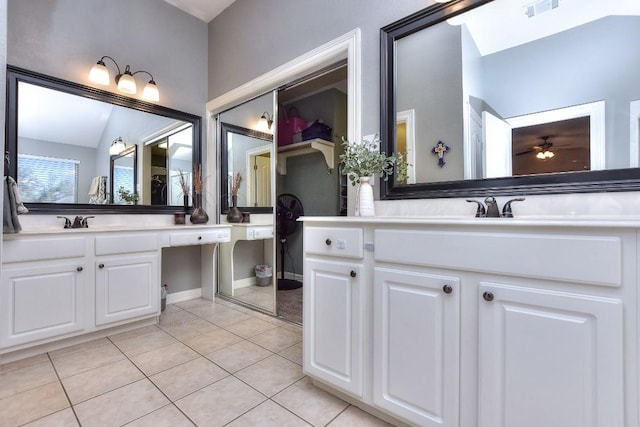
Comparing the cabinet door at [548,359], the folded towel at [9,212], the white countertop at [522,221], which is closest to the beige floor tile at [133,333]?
the folded towel at [9,212]

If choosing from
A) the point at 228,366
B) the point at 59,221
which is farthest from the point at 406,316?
the point at 59,221

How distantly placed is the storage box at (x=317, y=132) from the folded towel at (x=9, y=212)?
268 cm

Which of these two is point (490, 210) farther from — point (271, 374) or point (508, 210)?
point (271, 374)

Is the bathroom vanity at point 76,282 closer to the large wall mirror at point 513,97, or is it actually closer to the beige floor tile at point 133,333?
the beige floor tile at point 133,333

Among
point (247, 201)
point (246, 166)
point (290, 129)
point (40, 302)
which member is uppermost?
point (290, 129)

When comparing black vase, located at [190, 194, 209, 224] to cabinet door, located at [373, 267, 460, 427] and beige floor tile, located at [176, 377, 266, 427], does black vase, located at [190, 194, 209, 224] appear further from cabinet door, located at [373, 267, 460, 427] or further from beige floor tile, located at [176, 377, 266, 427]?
cabinet door, located at [373, 267, 460, 427]

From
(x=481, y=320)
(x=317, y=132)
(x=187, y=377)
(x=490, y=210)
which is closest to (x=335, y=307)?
(x=481, y=320)

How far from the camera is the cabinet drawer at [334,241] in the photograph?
1.36m

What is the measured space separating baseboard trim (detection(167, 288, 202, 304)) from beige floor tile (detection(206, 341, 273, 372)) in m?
1.32

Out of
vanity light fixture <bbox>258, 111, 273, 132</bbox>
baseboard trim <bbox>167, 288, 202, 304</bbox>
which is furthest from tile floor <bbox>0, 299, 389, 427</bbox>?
vanity light fixture <bbox>258, 111, 273, 132</bbox>

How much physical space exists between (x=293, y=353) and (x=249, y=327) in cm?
61

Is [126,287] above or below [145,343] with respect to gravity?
above

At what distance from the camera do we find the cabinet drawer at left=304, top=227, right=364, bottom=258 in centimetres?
136

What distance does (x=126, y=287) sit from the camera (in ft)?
7.49
